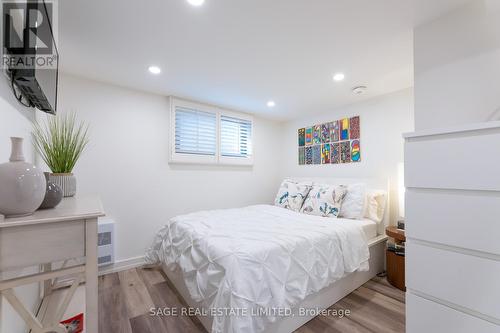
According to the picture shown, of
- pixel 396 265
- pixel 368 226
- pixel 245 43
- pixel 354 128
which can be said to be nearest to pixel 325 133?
pixel 354 128

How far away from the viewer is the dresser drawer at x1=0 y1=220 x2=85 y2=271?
73cm

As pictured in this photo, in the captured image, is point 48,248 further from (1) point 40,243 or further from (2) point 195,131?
(2) point 195,131

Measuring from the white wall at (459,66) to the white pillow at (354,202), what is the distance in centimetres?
129

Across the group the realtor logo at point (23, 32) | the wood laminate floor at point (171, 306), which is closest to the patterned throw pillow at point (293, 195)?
the wood laminate floor at point (171, 306)

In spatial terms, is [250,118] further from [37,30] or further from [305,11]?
[37,30]

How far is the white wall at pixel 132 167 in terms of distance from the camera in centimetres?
238

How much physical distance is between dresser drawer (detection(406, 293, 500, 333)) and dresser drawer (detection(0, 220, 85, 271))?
5.34 feet

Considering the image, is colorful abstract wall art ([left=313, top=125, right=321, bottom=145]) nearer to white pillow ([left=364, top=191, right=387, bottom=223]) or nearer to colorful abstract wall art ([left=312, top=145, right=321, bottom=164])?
colorful abstract wall art ([left=312, top=145, right=321, bottom=164])

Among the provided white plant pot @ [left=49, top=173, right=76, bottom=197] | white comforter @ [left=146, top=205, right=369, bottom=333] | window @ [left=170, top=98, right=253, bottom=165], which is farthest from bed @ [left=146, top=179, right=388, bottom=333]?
window @ [left=170, top=98, right=253, bottom=165]

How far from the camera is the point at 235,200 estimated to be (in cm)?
353

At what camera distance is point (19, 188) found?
0.76 meters

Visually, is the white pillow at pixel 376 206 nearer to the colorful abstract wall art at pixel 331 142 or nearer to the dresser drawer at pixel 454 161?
the colorful abstract wall art at pixel 331 142

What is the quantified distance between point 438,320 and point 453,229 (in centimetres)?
46

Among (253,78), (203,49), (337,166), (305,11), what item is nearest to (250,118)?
(253,78)
